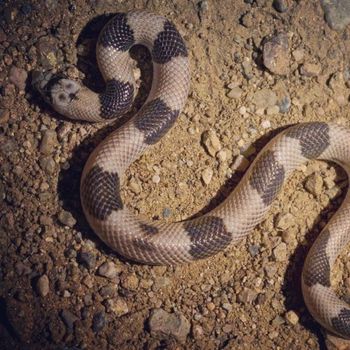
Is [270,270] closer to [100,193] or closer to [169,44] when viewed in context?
[100,193]

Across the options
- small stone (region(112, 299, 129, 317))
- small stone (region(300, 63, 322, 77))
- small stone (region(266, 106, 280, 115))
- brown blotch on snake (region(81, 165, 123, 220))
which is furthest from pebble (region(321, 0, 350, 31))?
small stone (region(112, 299, 129, 317))

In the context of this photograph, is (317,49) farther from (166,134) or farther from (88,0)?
(88,0)

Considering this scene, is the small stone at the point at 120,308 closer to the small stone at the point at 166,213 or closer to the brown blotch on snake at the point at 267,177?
the small stone at the point at 166,213

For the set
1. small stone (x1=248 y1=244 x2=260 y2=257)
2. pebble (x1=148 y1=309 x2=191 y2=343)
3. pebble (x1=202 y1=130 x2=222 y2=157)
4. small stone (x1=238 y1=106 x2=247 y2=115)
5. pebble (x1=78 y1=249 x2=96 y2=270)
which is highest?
small stone (x1=238 y1=106 x2=247 y2=115)

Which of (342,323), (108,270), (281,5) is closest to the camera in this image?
(342,323)

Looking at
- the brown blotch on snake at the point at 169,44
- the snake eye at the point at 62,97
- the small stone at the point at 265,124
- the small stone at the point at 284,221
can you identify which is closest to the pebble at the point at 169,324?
the small stone at the point at 284,221

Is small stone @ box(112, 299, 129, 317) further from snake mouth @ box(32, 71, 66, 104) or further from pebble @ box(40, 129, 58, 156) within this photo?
snake mouth @ box(32, 71, 66, 104)

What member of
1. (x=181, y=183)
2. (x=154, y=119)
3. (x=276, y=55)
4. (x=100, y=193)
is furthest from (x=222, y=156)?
(x=100, y=193)
